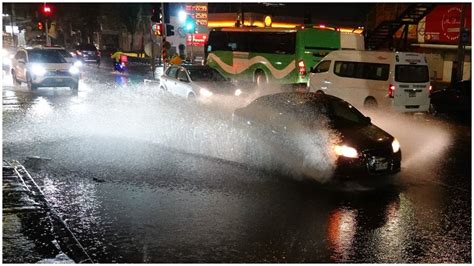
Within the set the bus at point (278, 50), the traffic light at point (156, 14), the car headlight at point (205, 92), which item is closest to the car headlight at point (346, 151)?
the car headlight at point (205, 92)

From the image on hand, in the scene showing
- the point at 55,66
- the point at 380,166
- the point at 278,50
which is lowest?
the point at 380,166

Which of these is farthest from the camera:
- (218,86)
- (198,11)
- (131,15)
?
(131,15)

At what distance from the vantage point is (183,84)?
1670 centimetres

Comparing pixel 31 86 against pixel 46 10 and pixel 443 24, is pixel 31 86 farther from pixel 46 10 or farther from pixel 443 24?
pixel 443 24

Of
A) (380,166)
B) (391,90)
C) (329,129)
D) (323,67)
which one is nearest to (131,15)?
(323,67)

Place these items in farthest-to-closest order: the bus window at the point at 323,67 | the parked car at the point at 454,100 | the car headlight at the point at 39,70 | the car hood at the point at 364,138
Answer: the car headlight at the point at 39,70 < the bus window at the point at 323,67 < the parked car at the point at 454,100 < the car hood at the point at 364,138

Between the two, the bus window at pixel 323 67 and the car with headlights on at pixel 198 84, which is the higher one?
the bus window at pixel 323 67

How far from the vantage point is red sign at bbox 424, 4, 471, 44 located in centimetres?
2441

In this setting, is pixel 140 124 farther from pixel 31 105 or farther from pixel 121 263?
pixel 121 263

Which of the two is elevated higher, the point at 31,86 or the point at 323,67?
the point at 323,67

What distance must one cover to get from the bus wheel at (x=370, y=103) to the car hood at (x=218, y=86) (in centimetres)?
421

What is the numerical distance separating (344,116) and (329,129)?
78 centimetres

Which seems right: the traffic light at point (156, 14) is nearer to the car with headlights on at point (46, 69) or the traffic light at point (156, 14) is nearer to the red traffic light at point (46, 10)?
the car with headlights on at point (46, 69)

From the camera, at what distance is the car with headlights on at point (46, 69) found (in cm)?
2017
